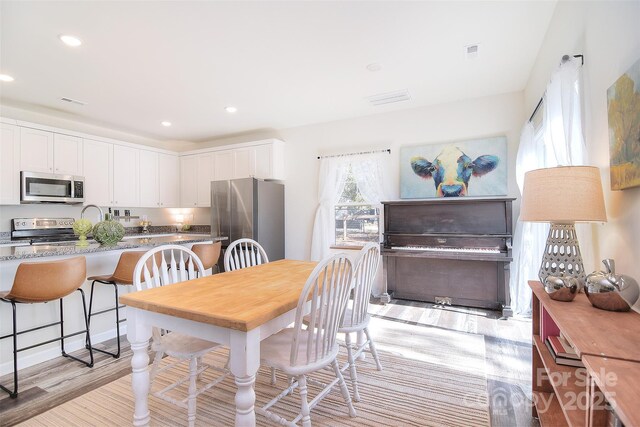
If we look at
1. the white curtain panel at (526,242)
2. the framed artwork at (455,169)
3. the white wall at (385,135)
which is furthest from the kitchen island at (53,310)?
the white curtain panel at (526,242)

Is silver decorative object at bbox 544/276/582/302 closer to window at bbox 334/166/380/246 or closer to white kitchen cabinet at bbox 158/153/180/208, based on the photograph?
window at bbox 334/166/380/246

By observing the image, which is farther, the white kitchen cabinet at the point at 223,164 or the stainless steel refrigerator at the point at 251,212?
the white kitchen cabinet at the point at 223,164

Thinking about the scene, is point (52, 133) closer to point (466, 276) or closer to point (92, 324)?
point (92, 324)

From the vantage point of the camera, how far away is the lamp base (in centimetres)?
140

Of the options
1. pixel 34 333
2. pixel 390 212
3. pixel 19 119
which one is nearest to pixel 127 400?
pixel 34 333

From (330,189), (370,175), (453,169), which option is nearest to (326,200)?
(330,189)

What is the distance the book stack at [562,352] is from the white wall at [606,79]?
39cm

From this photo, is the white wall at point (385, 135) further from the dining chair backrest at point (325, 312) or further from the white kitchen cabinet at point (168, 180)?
the dining chair backrest at point (325, 312)

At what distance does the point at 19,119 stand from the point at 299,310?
4789 millimetres

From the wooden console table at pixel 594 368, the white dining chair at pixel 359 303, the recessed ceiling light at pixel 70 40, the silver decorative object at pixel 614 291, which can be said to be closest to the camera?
the wooden console table at pixel 594 368

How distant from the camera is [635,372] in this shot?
0.71 m

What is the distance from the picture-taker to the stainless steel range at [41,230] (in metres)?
3.83

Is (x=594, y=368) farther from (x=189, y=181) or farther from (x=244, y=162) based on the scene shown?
(x=189, y=181)

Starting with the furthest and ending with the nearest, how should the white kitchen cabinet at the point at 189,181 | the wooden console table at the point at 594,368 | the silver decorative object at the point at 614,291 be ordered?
the white kitchen cabinet at the point at 189,181
the silver decorative object at the point at 614,291
the wooden console table at the point at 594,368
